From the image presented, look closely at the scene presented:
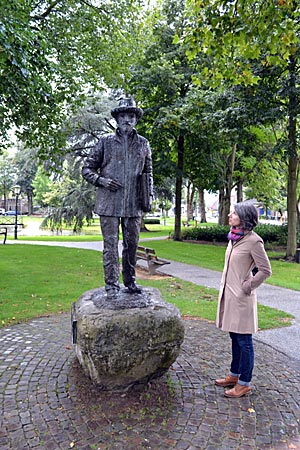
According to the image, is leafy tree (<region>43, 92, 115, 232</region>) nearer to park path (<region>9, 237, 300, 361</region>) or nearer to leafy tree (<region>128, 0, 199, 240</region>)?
leafy tree (<region>128, 0, 199, 240</region>)

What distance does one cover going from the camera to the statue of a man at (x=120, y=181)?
422cm

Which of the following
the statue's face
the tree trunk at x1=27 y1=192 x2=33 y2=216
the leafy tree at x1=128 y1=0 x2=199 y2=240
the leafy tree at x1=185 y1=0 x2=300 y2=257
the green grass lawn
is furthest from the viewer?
the tree trunk at x1=27 y1=192 x2=33 y2=216

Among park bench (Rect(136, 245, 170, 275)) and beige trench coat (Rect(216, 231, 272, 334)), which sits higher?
beige trench coat (Rect(216, 231, 272, 334))

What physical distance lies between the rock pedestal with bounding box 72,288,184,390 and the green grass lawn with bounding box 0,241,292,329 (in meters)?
3.11

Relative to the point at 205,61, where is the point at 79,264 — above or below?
below

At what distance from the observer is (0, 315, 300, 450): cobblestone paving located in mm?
3105

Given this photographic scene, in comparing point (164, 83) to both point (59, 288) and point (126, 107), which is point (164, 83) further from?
point (126, 107)

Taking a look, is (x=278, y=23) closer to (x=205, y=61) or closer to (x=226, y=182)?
(x=205, y=61)

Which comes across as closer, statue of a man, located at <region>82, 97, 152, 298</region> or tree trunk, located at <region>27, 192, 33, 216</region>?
statue of a man, located at <region>82, 97, 152, 298</region>

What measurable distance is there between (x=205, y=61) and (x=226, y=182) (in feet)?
31.6

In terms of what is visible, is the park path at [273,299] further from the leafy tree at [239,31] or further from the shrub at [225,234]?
the shrub at [225,234]

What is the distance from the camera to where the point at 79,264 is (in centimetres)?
1231

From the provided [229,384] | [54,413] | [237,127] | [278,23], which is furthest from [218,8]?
[54,413]

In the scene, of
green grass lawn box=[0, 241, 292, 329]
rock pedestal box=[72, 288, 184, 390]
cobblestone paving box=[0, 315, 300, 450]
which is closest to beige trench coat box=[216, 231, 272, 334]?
rock pedestal box=[72, 288, 184, 390]
